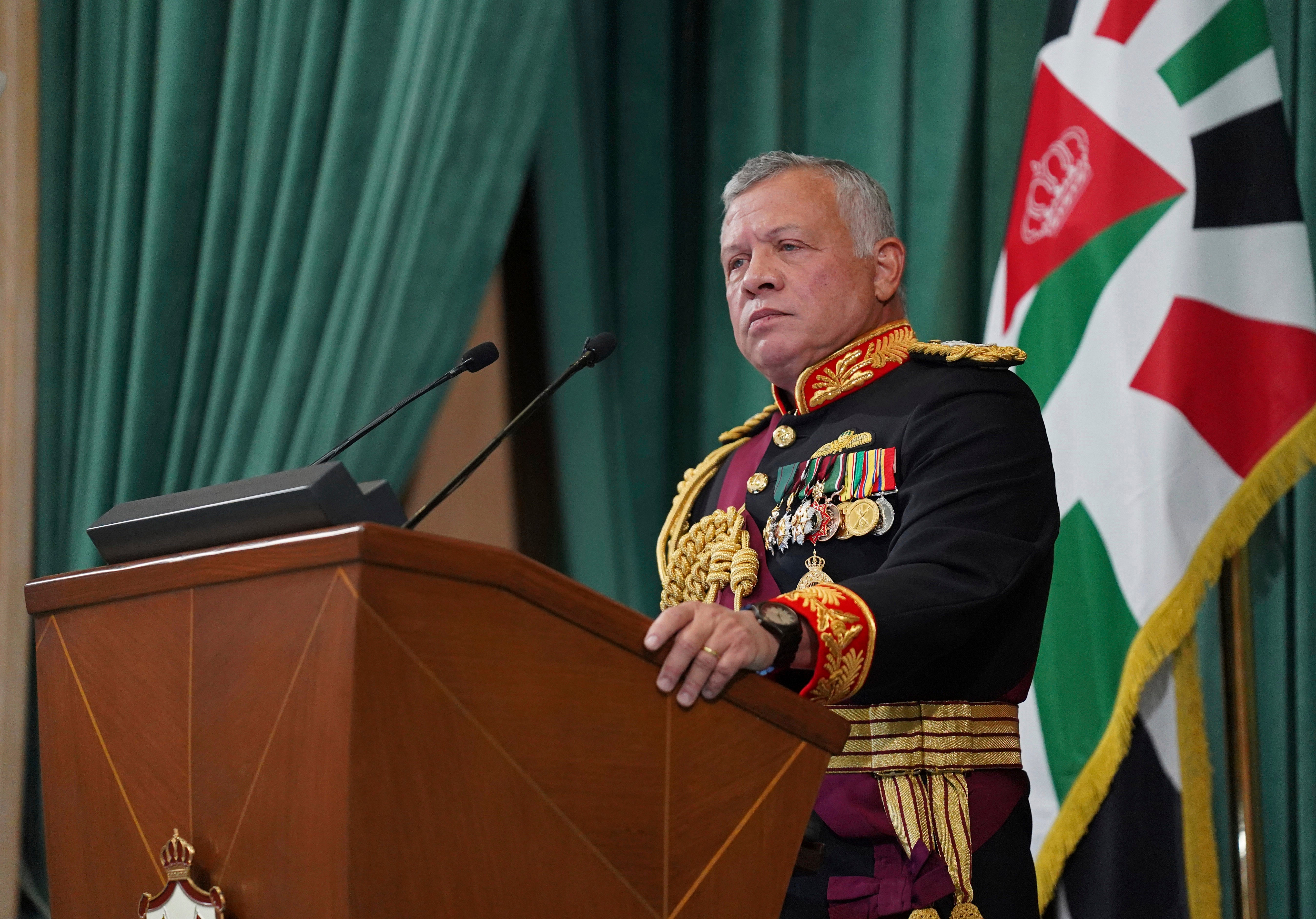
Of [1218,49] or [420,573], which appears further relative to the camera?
[1218,49]

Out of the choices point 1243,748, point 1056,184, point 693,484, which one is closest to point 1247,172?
point 1056,184

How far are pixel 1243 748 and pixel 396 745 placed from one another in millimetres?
1840

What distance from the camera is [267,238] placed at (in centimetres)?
281

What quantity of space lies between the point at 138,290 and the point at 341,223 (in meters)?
0.48

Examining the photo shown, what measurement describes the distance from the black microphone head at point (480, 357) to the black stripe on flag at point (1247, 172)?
1316mm

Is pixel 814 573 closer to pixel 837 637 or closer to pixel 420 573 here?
pixel 837 637

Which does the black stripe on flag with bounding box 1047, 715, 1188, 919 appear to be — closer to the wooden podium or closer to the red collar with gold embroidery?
the red collar with gold embroidery

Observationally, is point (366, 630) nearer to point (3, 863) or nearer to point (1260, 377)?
point (1260, 377)

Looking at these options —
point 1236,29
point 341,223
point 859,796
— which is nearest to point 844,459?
point 859,796

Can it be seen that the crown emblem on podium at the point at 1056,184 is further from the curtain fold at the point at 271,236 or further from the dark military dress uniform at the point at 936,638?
→ the curtain fold at the point at 271,236

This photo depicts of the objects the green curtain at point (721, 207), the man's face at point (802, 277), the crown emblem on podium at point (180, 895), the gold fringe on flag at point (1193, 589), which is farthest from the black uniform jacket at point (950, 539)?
the green curtain at point (721, 207)

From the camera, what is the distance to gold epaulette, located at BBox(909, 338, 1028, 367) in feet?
5.17

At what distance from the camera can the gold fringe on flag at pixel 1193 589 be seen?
2139 millimetres

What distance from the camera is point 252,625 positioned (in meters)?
0.89
